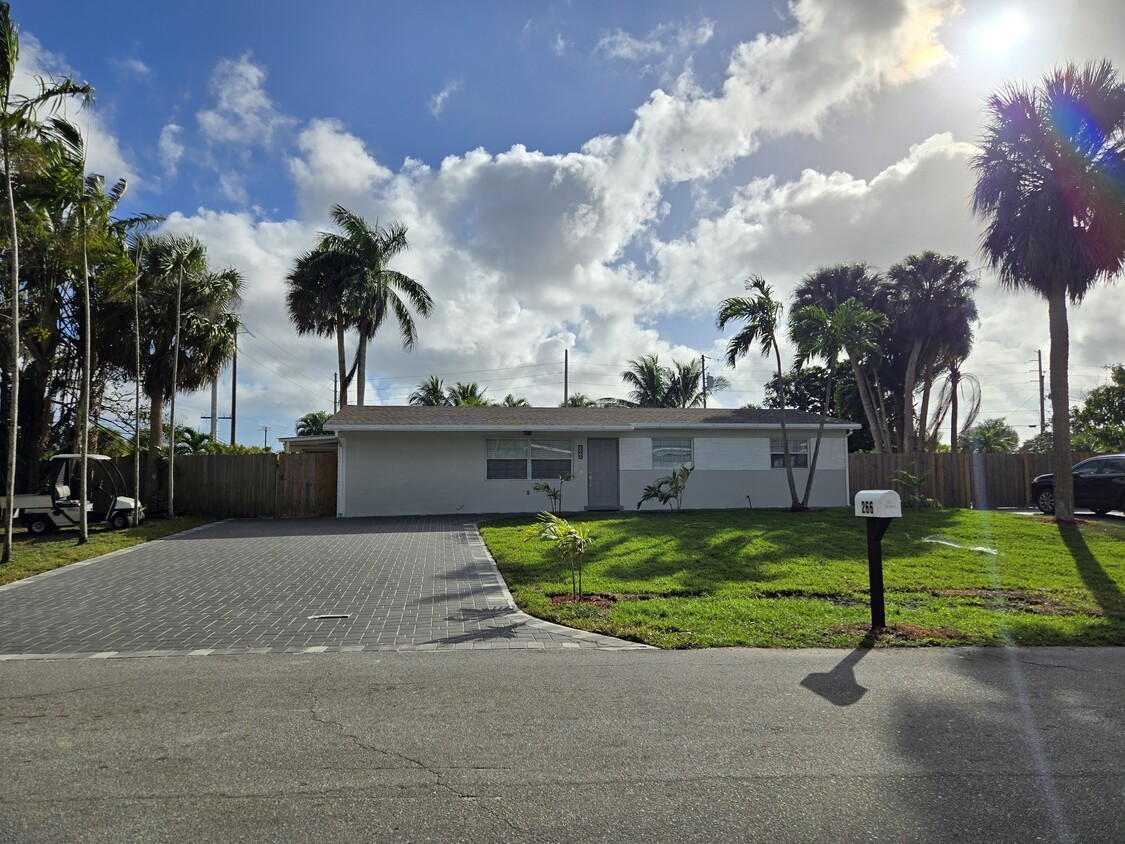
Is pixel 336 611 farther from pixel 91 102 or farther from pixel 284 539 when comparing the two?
pixel 91 102

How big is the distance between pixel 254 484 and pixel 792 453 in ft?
50.8

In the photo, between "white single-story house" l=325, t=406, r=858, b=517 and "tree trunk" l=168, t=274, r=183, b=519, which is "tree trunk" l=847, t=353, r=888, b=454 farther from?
"tree trunk" l=168, t=274, r=183, b=519

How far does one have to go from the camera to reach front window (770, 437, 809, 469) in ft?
66.6

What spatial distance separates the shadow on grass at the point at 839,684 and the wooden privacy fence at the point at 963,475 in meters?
16.9

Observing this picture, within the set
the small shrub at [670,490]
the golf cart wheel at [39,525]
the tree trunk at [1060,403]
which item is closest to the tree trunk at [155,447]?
the golf cart wheel at [39,525]

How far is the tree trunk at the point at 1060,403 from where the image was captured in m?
14.5

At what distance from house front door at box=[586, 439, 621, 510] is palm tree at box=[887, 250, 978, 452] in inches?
609

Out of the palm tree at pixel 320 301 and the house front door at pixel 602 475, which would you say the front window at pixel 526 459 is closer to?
the house front door at pixel 602 475

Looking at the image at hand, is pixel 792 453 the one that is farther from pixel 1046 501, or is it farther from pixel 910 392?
pixel 910 392

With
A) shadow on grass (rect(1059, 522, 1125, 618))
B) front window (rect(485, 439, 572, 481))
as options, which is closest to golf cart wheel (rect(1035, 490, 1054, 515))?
shadow on grass (rect(1059, 522, 1125, 618))

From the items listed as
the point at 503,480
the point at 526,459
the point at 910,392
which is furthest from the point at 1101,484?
the point at 503,480

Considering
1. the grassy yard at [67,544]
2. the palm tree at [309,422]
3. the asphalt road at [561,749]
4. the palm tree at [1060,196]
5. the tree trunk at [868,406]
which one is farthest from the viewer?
the palm tree at [309,422]

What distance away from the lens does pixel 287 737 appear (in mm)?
3758

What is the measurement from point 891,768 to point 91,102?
47.4 ft
